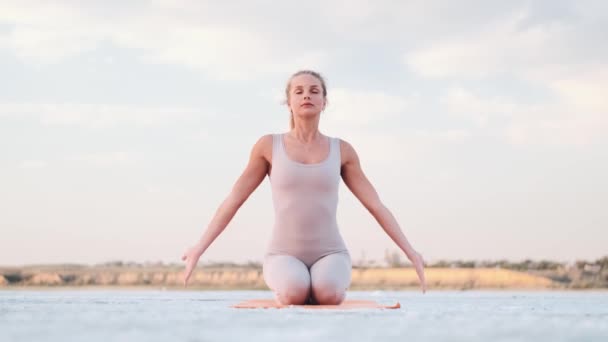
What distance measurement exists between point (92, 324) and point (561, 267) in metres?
15.2

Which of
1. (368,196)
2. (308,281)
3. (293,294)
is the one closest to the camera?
(293,294)

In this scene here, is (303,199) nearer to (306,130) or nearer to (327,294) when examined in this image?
(306,130)

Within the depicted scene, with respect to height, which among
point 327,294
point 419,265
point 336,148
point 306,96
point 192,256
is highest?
point 306,96

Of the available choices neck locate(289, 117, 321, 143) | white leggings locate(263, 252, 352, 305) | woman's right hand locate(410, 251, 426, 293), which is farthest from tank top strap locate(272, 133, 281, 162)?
woman's right hand locate(410, 251, 426, 293)

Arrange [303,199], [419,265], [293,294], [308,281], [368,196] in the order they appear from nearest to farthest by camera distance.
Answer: [293,294]
[308,281]
[303,199]
[419,265]
[368,196]

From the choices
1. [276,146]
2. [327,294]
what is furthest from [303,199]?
[327,294]

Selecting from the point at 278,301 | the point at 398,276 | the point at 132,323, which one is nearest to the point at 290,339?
the point at 132,323

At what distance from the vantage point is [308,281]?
5715 millimetres

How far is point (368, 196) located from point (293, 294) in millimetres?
1066

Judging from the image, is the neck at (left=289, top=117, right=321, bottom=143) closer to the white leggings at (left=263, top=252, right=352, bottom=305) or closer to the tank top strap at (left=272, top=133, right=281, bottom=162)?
the tank top strap at (left=272, top=133, right=281, bottom=162)

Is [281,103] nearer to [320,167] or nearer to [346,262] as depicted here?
[320,167]

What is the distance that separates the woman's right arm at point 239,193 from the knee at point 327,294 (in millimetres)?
881

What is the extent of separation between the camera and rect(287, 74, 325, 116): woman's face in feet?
19.7

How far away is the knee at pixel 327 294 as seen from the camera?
18.5 feet
